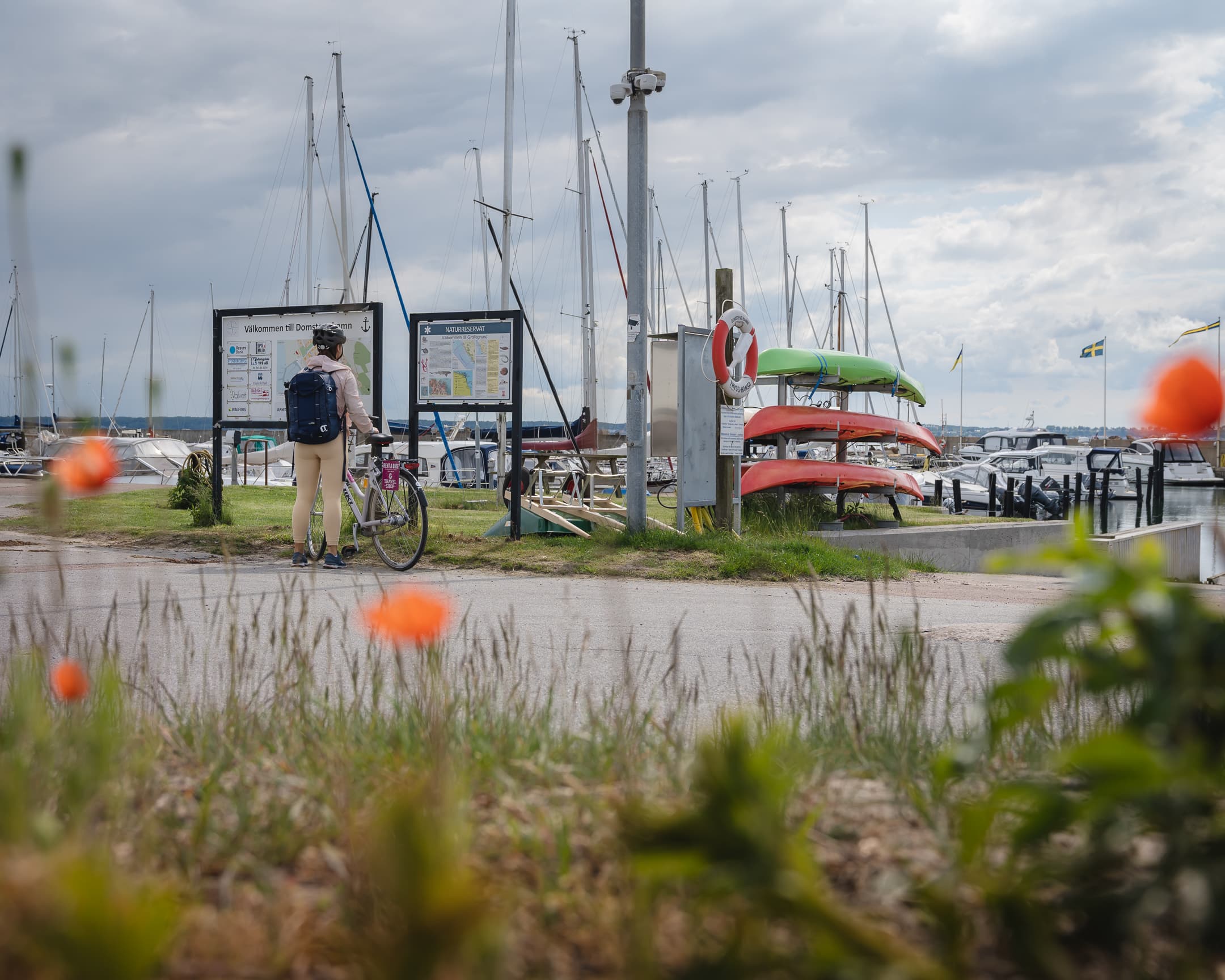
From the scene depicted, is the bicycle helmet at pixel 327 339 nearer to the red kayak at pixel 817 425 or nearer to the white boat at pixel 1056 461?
the red kayak at pixel 817 425

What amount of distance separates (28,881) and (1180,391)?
4.50 ft

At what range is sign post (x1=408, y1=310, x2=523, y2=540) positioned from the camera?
518 inches

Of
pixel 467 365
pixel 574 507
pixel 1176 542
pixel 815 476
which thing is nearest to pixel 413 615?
pixel 574 507

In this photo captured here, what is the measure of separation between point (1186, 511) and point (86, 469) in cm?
4477

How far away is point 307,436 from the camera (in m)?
10.3

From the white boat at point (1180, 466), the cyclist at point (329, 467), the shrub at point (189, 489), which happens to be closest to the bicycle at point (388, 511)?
the cyclist at point (329, 467)

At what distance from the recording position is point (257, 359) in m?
14.5

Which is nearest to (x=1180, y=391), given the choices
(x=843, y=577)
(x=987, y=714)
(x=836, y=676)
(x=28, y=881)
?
(x=987, y=714)

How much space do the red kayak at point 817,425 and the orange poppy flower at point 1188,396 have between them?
15451 mm

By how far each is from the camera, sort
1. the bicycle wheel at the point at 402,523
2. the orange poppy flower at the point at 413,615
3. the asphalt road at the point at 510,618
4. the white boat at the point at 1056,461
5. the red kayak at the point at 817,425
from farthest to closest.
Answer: the white boat at the point at 1056,461 < the red kayak at the point at 817,425 < the bicycle wheel at the point at 402,523 < the asphalt road at the point at 510,618 < the orange poppy flower at the point at 413,615

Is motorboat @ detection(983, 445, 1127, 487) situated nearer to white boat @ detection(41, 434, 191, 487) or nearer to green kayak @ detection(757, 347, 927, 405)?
green kayak @ detection(757, 347, 927, 405)

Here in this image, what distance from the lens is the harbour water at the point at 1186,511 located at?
87.6 feet

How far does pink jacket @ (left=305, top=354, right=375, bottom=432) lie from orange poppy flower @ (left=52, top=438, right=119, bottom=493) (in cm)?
892

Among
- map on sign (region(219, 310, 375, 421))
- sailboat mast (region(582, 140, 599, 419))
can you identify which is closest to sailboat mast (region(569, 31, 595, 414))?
sailboat mast (region(582, 140, 599, 419))
